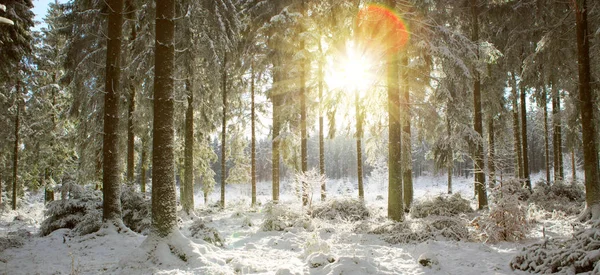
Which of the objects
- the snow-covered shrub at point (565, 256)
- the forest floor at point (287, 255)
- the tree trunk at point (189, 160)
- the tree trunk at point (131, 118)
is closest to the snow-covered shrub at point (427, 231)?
the forest floor at point (287, 255)

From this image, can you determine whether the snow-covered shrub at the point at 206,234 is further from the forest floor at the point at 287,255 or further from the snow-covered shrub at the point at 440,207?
the snow-covered shrub at the point at 440,207

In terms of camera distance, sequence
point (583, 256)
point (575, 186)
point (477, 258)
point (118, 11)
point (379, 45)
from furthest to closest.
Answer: point (575, 186) < point (379, 45) < point (118, 11) < point (477, 258) < point (583, 256)

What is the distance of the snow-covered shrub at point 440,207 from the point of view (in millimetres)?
11836

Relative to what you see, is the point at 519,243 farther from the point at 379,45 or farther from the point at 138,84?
the point at 138,84

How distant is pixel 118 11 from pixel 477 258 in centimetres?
1140

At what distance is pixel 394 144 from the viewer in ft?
34.4

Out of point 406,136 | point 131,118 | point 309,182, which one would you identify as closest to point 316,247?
point 309,182

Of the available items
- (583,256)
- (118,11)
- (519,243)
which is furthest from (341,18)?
(583,256)

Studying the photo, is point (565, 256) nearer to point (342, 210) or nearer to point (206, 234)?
point (206, 234)

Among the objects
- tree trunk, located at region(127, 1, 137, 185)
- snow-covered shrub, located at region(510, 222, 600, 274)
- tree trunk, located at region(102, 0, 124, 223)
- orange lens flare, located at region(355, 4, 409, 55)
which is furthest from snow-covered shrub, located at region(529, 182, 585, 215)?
tree trunk, located at region(127, 1, 137, 185)

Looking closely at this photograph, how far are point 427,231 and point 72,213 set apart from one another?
10848mm

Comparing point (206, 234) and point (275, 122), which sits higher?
point (275, 122)

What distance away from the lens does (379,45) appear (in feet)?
35.6

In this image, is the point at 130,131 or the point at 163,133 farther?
the point at 130,131
